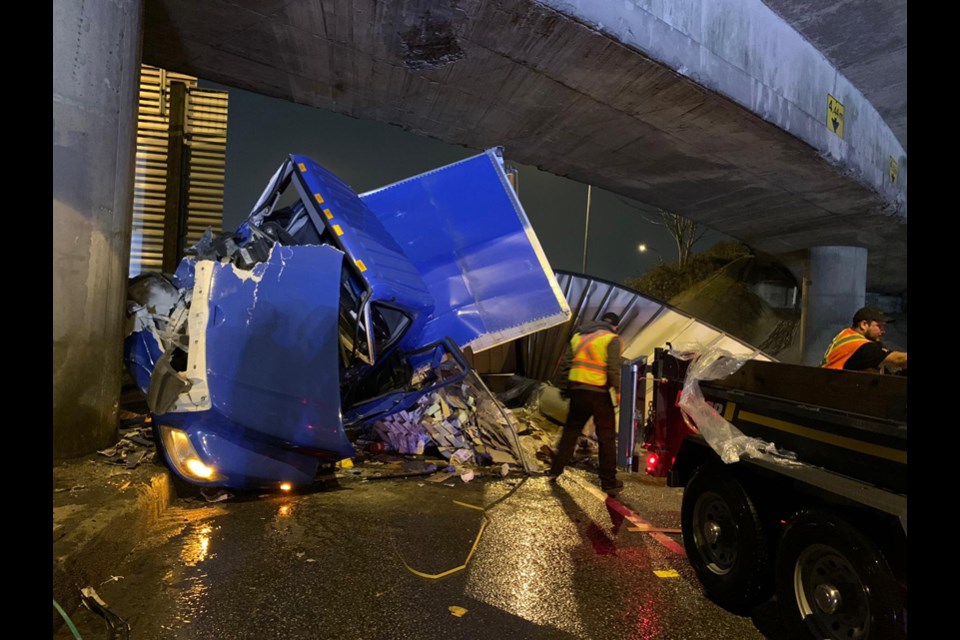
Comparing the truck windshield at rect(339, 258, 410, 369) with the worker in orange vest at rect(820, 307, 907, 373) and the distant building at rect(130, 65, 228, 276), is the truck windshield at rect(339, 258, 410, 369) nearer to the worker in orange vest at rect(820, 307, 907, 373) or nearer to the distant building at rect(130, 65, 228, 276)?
the worker in orange vest at rect(820, 307, 907, 373)

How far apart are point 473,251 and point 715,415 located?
3887mm

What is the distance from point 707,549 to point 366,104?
6.78 metres

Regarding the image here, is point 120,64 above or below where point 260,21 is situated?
below

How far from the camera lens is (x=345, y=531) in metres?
3.64

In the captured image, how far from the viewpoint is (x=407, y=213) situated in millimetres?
6234

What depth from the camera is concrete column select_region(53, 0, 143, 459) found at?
142 inches

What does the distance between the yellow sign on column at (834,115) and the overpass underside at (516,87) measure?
467 mm

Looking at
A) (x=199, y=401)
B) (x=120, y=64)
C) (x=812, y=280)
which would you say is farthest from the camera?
(x=812, y=280)

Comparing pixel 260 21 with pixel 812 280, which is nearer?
pixel 260 21

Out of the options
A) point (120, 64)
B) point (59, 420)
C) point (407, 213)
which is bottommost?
point (59, 420)

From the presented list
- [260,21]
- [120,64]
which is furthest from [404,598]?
[260,21]
